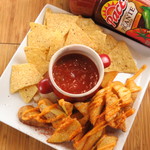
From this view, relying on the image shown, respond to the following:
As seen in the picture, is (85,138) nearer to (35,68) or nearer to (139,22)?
(35,68)

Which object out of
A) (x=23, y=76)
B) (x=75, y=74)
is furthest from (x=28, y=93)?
(x=75, y=74)

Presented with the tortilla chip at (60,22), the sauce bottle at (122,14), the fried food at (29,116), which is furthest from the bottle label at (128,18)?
the fried food at (29,116)

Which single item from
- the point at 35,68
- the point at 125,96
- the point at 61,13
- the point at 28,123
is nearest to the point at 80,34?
the point at 61,13

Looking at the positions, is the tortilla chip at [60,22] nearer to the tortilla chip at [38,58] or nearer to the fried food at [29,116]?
the tortilla chip at [38,58]

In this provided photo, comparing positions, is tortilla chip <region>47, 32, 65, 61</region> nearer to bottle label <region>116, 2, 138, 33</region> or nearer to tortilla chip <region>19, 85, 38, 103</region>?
tortilla chip <region>19, 85, 38, 103</region>

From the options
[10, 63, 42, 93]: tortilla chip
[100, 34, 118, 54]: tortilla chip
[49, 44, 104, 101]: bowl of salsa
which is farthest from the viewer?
[100, 34, 118, 54]: tortilla chip

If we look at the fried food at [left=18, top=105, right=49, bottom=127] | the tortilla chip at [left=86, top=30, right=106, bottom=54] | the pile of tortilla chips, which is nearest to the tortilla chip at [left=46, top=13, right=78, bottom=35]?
the pile of tortilla chips

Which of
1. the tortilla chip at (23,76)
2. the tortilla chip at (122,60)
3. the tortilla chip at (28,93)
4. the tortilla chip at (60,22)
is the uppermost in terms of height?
the tortilla chip at (60,22)
